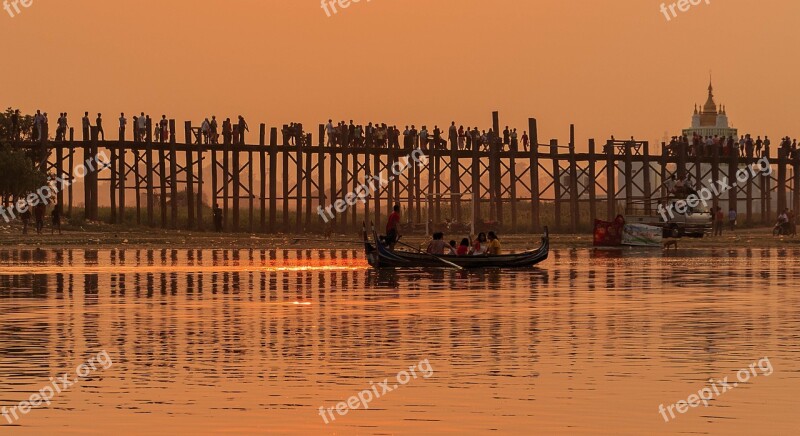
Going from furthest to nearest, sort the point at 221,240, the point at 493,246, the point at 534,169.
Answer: the point at 534,169 < the point at 221,240 < the point at 493,246

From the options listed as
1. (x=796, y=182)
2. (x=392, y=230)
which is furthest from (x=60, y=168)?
(x=796, y=182)

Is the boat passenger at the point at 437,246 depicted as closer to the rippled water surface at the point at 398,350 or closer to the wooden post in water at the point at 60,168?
the rippled water surface at the point at 398,350

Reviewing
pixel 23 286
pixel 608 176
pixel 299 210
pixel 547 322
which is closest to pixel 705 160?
pixel 608 176

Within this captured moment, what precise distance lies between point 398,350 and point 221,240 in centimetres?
4174

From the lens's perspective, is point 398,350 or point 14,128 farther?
point 14,128

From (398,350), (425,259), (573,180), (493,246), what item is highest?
(573,180)

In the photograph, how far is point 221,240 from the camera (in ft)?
207

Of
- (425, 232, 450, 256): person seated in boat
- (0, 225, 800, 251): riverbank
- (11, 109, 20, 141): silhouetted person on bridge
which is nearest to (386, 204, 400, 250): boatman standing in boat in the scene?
(425, 232, 450, 256): person seated in boat

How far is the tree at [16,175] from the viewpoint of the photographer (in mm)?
61594

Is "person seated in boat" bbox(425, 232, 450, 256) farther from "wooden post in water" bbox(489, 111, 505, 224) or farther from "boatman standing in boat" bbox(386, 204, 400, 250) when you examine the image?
"wooden post in water" bbox(489, 111, 505, 224)

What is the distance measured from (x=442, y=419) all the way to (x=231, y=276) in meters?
23.6

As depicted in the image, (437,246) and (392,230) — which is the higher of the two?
(392,230)

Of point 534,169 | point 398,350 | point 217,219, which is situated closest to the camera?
point 398,350

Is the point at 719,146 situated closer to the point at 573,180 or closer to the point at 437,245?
the point at 573,180
